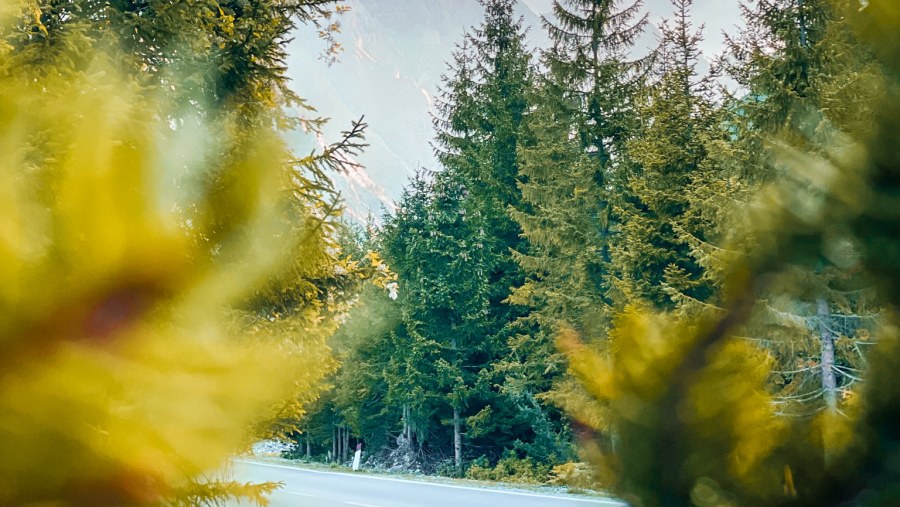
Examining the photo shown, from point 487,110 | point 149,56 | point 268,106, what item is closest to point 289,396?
point 149,56

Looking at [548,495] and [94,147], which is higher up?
[94,147]

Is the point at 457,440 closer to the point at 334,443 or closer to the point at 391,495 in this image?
the point at 391,495

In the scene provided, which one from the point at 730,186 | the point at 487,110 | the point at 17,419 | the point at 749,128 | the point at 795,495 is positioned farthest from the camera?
the point at 487,110

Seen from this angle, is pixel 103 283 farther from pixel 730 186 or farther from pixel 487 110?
pixel 487 110

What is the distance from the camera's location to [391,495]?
13977 millimetres

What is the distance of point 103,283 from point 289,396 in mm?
143

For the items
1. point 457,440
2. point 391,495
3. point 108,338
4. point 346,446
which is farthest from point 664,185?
point 346,446

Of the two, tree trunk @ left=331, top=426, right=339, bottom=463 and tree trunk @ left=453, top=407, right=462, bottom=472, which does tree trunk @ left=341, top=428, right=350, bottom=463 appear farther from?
tree trunk @ left=453, top=407, right=462, bottom=472

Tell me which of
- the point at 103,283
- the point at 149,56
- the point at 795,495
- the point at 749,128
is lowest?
the point at 795,495

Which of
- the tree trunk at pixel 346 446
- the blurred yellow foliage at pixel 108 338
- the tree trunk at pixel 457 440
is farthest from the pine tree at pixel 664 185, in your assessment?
the tree trunk at pixel 346 446

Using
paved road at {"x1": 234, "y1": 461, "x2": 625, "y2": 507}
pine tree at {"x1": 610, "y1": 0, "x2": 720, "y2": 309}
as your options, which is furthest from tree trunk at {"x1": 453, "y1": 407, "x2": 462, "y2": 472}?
pine tree at {"x1": 610, "y1": 0, "x2": 720, "y2": 309}

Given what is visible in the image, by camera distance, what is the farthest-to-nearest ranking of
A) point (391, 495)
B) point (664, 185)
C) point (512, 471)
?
point (512, 471)
point (391, 495)
point (664, 185)

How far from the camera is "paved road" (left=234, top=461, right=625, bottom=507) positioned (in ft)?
41.4

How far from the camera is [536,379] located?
58.5 ft
